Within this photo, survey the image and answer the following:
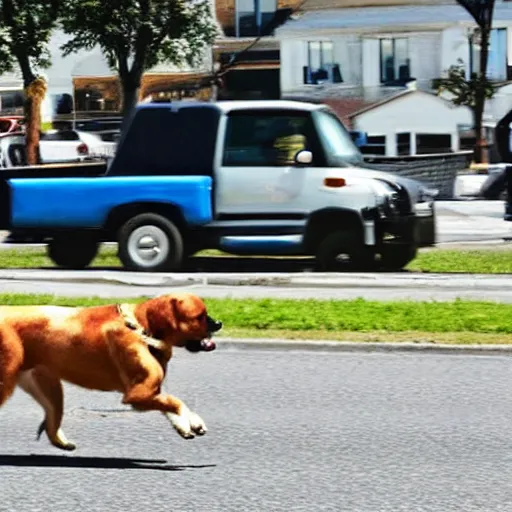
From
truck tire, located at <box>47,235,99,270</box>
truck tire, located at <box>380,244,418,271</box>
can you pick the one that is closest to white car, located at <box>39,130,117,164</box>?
truck tire, located at <box>47,235,99,270</box>

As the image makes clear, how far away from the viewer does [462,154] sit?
113ft

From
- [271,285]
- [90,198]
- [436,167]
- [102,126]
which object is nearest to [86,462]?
[271,285]

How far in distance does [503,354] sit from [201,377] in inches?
111

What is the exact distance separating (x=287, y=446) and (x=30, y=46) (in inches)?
1046

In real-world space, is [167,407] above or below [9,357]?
below

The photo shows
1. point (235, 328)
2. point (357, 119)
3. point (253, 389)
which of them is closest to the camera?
point (253, 389)

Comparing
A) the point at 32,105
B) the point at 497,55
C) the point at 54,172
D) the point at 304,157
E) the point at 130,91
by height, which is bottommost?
the point at 54,172

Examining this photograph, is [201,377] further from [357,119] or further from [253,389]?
[357,119]

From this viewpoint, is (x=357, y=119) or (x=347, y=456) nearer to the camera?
(x=347, y=456)

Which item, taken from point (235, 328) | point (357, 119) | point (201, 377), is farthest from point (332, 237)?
point (357, 119)

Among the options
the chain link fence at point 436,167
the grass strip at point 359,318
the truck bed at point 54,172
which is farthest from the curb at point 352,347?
the chain link fence at point 436,167

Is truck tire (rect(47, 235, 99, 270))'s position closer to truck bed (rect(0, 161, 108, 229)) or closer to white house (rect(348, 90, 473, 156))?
truck bed (rect(0, 161, 108, 229))

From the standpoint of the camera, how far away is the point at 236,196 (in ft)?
67.5

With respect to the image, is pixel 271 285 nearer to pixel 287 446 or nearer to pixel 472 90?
pixel 287 446
